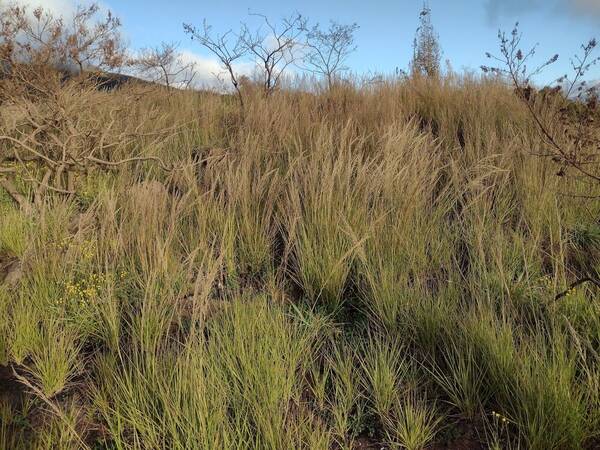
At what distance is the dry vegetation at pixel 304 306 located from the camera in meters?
1.93

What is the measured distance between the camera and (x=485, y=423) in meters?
2.06

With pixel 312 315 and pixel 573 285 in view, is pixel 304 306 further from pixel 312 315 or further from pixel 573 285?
pixel 573 285

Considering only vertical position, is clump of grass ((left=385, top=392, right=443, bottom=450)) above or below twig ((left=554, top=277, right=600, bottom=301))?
below

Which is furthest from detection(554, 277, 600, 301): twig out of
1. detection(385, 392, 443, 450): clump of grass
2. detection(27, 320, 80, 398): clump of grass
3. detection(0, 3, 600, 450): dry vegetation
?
detection(27, 320, 80, 398): clump of grass

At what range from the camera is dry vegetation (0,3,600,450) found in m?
1.93

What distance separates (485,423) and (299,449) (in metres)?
0.84

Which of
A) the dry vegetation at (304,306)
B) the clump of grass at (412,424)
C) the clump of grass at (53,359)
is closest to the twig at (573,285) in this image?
the dry vegetation at (304,306)

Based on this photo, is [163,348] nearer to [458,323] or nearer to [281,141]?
[458,323]

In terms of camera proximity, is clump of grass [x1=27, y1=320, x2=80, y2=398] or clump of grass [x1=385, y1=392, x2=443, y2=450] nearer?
clump of grass [x1=385, y1=392, x2=443, y2=450]

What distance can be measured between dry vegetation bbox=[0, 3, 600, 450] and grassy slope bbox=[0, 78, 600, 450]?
0.05ft

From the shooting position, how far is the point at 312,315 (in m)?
2.69

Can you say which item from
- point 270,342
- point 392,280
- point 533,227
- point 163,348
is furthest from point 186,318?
point 533,227

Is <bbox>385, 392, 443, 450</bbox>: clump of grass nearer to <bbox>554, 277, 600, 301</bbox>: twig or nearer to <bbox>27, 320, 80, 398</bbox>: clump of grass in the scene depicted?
<bbox>554, 277, 600, 301</bbox>: twig

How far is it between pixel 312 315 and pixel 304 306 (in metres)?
0.19
